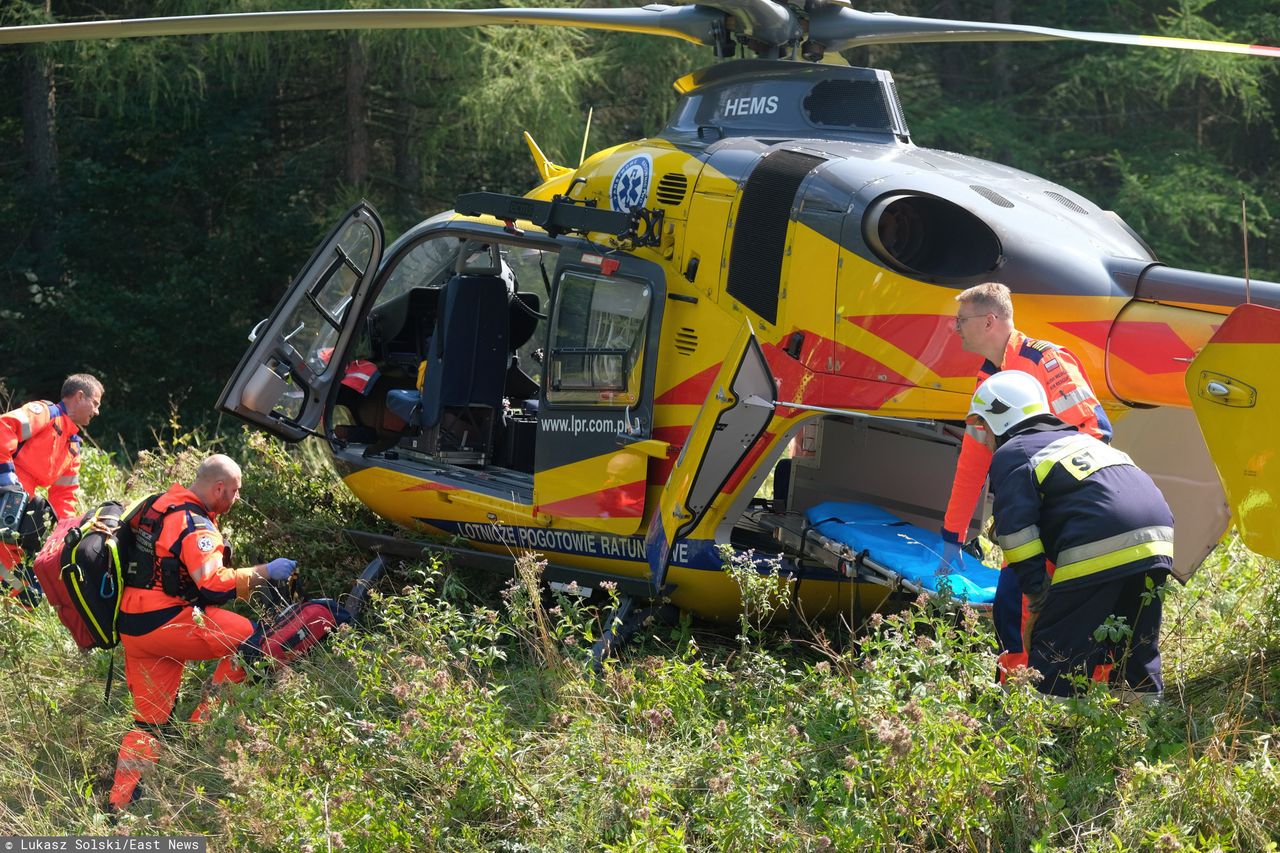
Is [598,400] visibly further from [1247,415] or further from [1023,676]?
[1247,415]

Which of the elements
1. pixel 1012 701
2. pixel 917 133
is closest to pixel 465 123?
pixel 917 133

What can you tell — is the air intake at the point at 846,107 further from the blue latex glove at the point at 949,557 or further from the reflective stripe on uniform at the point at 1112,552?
the reflective stripe on uniform at the point at 1112,552

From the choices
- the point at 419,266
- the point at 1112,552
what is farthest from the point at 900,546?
the point at 419,266

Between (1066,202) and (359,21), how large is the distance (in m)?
3.38

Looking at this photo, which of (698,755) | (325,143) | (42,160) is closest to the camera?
(698,755)

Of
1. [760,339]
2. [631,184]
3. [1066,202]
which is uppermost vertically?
[1066,202]

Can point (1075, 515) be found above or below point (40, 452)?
above

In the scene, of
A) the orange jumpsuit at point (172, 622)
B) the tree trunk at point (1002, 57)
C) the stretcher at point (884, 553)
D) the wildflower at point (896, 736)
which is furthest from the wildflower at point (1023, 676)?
the tree trunk at point (1002, 57)

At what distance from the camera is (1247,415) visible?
14.5 feet

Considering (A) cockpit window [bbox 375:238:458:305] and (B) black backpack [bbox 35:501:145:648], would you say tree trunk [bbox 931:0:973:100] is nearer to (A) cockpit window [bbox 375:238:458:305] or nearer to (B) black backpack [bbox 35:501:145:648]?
(A) cockpit window [bbox 375:238:458:305]

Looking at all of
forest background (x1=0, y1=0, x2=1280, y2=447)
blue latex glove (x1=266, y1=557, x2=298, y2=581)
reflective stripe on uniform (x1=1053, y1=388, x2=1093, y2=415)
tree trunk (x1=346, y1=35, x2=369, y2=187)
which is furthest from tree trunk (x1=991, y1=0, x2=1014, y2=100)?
blue latex glove (x1=266, y1=557, x2=298, y2=581)

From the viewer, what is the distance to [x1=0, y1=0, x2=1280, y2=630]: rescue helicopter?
516cm

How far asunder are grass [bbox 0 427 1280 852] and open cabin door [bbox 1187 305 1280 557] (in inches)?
28.1

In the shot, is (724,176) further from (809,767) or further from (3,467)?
(3,467)
